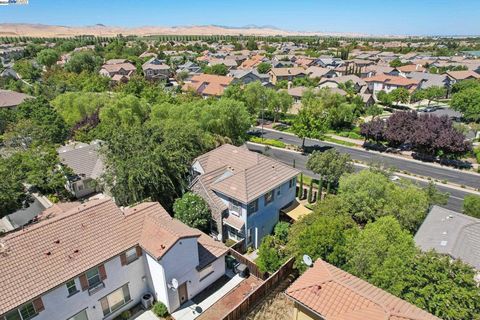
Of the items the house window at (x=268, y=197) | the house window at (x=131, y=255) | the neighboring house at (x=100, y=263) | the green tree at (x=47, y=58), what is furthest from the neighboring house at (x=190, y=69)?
the house window at (x=131, y=255)

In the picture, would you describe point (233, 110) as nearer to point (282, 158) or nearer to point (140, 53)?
point (282, 158)

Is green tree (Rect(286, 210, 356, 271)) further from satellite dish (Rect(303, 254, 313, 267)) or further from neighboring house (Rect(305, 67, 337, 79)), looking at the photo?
neighboring house (Rect(305, 67, 337, 79))

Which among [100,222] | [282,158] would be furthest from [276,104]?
[100,222]

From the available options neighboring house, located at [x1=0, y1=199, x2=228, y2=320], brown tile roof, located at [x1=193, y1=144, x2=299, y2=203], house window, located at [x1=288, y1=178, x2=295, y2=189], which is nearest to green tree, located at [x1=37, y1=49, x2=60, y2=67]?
brown tile roof, located at [x1=193, y1=144, x2=299, y2=203]

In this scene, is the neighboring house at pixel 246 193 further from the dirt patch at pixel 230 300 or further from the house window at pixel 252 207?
the dirt patch at pixel 230 300

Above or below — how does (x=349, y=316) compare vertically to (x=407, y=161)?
above

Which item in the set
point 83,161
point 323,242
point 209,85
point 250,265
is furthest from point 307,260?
point 209,85
